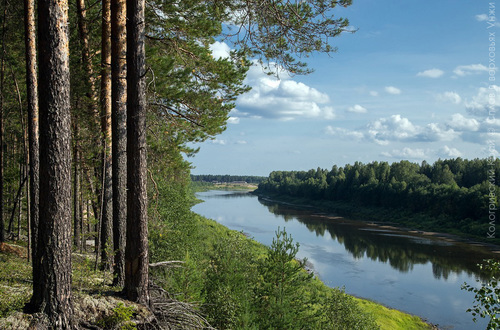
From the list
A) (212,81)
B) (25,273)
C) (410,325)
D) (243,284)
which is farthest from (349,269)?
(25,273)

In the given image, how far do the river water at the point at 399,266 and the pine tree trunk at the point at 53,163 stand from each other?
10300mm

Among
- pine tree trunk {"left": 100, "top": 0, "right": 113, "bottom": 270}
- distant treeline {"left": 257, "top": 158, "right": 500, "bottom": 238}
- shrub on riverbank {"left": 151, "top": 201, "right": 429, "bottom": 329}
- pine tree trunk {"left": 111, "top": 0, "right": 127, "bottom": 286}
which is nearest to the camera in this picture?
pine tree trunk {"left": 111, "top": 0, "right": 127, "bottom": 286}

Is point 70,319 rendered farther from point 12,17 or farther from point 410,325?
point 410,325

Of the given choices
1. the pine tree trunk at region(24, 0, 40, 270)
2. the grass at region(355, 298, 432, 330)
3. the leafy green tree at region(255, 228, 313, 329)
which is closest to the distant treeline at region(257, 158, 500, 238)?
the grass at region(355, 298, 432, 330)

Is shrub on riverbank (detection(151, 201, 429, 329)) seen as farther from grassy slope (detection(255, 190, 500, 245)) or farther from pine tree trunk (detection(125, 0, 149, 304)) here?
grassy slope (detection(255, 190, 500, 245))

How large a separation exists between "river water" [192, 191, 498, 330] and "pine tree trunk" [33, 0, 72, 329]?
33.8 ft

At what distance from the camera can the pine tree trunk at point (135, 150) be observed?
5.93 meters

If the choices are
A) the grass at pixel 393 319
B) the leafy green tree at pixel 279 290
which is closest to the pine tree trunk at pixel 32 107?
the leafy green tree at pixel 279 290

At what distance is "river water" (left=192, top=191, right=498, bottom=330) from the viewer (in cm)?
2461

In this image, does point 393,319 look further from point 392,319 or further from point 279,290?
point 279,290

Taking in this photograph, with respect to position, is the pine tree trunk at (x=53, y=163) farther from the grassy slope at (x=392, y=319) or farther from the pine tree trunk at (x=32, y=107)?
the grassy slope at (x=392, y=319)

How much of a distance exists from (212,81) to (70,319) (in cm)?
822

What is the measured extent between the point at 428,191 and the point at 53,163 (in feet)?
213

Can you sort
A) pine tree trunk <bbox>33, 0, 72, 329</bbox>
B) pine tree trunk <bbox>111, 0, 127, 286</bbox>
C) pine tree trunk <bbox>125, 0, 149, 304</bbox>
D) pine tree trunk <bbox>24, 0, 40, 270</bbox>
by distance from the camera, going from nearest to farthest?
pine tree trunk <bbox>33, 0, 72, 329</bbox> → pine tree trunk <bbox>125, 0, 149, 304</bbox> → pine tree trunk <bbox>111, 0, 127, 286</bbox> → pine tree trunk <bbox>24, 0, 40, 270</bbox>
